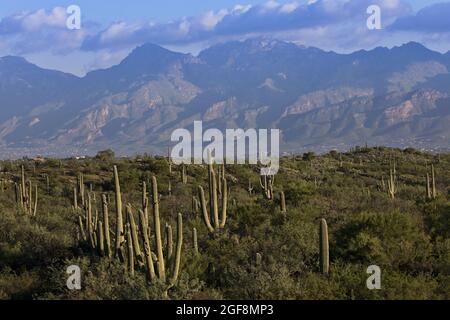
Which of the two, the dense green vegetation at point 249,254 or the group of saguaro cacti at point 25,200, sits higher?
the group of saguaro cacti at point 25,200

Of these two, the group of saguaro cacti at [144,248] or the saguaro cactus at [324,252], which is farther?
the saguaro cactus at [324,252]

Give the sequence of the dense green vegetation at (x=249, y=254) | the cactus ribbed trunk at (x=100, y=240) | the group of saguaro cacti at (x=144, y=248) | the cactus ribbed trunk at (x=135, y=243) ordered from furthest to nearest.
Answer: the cactus ribbed trunk at (x=100, y=240)
the cactus ribbed trunk at (x=135, y=243)
the group of saguaro cacti at (x=144, y=248)
the dense green vegetation at (x=249, y=254)

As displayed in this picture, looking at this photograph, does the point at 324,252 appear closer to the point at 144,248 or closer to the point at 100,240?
the point at 144,248

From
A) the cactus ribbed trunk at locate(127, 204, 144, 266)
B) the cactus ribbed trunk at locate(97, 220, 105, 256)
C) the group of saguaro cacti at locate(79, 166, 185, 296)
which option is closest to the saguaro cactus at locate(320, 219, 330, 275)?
the group of saguaro cacti at locate(79, 166, 185, 296)

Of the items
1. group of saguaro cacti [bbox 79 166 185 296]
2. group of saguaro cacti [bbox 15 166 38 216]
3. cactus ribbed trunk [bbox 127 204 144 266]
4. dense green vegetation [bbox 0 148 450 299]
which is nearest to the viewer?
dense green vegetation [bbox 0 148 450 299]

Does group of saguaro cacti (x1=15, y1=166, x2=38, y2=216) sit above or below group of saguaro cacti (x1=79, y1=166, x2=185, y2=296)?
above

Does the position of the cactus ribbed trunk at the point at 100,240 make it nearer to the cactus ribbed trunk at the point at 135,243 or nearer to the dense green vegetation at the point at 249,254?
the dense green vegetation at the point at 249,254

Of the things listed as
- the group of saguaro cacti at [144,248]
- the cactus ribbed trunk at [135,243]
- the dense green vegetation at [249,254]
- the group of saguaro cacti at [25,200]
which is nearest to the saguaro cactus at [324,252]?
the dense green vegetation at [249,254]

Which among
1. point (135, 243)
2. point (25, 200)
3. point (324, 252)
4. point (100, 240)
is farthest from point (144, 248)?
point (25, 200)

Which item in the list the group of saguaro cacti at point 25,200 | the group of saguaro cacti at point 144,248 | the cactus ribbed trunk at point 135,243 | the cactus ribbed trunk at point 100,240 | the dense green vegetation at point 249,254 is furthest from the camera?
the group of saguaro cacti at point 25,200

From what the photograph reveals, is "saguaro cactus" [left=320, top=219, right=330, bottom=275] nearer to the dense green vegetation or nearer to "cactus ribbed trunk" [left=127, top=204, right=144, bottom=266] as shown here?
the dense green vegetation
